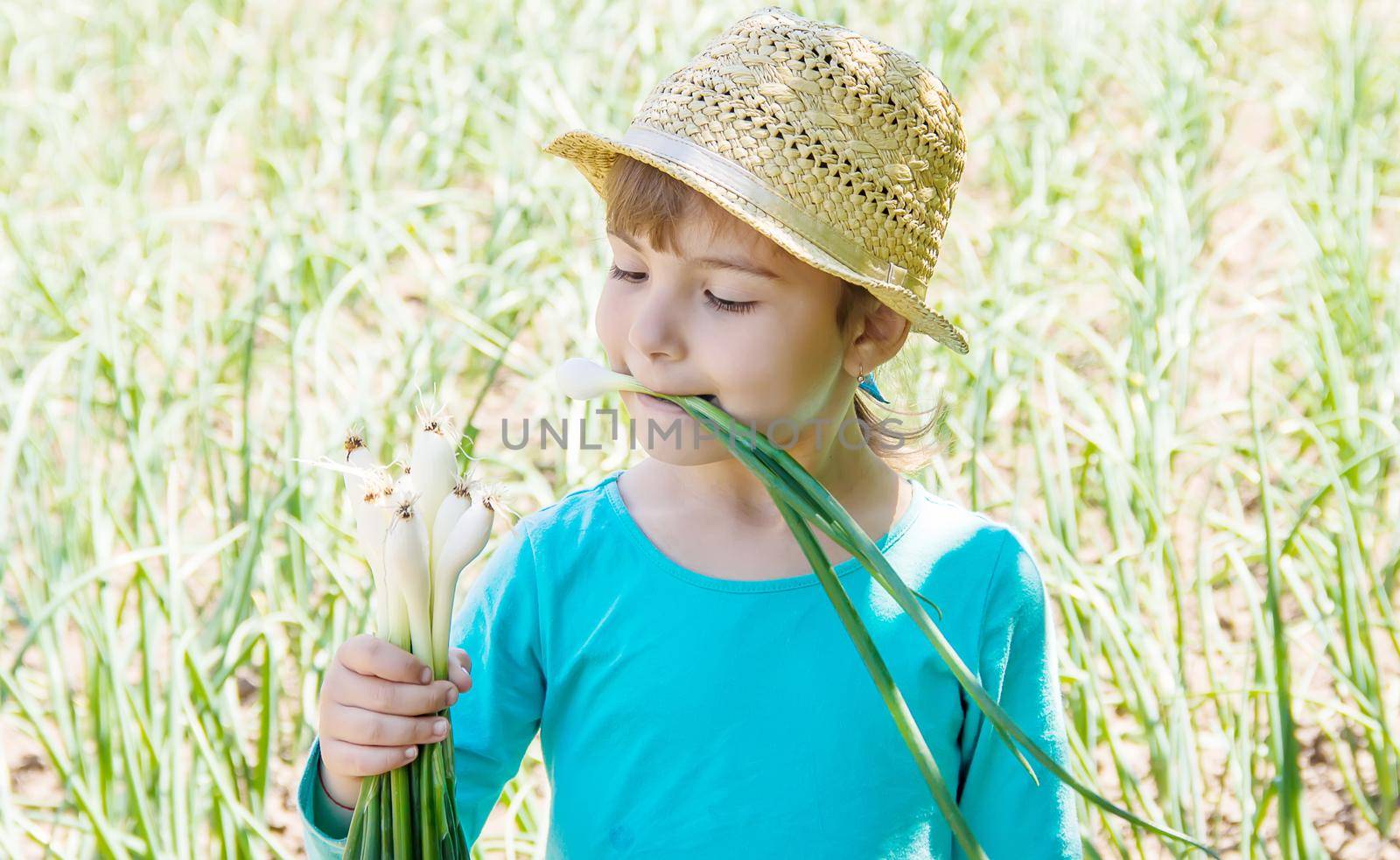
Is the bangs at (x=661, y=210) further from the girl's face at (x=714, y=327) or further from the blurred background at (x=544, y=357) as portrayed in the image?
the blurred background at (x=544, y=357)

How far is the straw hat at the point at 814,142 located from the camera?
0.97 m

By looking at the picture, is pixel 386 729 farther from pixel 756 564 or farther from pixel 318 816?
pixel 756 564

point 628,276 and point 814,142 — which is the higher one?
point 814,142

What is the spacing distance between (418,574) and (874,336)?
453mm

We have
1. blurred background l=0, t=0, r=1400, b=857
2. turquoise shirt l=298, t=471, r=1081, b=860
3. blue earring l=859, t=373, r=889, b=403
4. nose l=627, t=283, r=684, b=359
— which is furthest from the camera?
blurred background l=0, t=0, r=1400, b=857

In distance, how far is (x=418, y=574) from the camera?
2.69 feet

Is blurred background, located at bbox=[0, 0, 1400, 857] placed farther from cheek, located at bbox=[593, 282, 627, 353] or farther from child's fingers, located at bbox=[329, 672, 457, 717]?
child's fingers, located at bbox=[329, 672, 457, 717]

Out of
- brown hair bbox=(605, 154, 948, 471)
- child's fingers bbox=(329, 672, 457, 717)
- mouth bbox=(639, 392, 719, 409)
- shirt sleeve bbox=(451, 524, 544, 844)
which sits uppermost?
brown hair bbox=(605, 154, 948, 471)

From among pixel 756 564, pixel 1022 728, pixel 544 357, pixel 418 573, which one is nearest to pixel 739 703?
pixel 756 564

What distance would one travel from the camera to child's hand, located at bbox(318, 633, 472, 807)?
849 millimetres

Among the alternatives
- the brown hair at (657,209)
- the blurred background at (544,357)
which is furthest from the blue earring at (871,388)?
the brown hair at (657,209)

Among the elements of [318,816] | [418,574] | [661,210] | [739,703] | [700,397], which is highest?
[661,210]

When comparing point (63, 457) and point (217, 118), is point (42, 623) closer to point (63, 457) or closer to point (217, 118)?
point (63, 457)

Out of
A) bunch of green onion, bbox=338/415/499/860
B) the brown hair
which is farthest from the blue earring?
bunch of green onion, bbox=338/415/499/860
